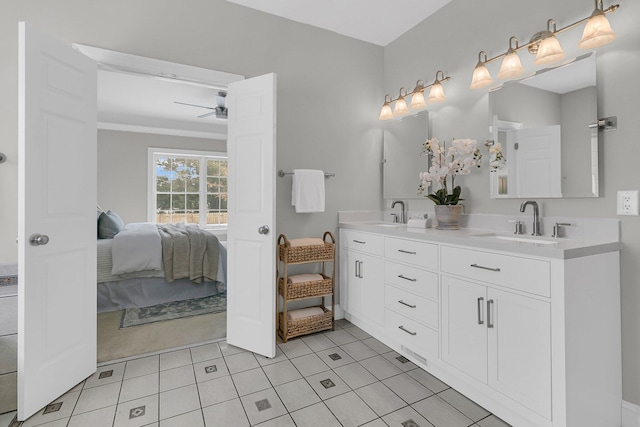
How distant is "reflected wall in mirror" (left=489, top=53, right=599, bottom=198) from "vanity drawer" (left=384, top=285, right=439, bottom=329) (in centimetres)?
93

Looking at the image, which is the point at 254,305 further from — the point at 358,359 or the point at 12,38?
the point at 12,38

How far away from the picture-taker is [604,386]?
1.56 m

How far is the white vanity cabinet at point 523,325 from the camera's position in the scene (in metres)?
1.42

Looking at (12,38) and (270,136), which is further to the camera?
(270,136)

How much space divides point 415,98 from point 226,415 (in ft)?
9.02

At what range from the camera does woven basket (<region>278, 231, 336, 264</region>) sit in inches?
104

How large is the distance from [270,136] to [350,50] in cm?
152

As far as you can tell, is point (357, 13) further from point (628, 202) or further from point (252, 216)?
point (628, 202)

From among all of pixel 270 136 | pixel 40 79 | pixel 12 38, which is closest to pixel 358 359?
pixel 270 136

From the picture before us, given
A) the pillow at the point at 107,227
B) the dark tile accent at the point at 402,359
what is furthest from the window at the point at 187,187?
the dark tile accent at the point at 402,359

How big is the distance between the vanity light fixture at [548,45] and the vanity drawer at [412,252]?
47.7 inches

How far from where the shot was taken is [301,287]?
267cm

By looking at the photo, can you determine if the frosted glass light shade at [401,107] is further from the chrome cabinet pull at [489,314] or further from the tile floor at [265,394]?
the tile floor at [265,394]

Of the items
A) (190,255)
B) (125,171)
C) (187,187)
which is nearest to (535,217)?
(190,255)
